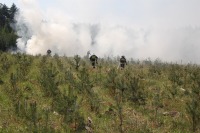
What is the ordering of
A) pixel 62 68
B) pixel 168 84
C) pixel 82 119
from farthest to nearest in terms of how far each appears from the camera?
1. pixel 62 68
2. pixel 168 84
3. pixel 82 119

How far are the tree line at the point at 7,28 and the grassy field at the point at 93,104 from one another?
→ 15051 mm

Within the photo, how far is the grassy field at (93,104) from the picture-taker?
18.2 metres

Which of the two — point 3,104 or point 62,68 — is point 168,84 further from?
point 3,104

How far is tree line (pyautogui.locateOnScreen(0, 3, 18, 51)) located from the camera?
43938mm

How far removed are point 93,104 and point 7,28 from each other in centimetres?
3055

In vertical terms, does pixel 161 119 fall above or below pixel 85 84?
below

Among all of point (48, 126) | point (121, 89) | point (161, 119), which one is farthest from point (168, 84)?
point (48, 126)

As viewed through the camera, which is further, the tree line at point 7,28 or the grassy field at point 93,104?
the tree line at point 7,28

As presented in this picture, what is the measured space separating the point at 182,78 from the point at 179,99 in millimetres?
6572

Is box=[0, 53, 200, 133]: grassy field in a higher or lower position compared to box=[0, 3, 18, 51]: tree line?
lower

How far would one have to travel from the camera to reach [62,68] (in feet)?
99.5

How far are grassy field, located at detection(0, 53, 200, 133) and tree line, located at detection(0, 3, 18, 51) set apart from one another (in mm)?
15051

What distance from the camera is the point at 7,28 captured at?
4809 cm

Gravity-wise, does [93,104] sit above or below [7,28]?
below
